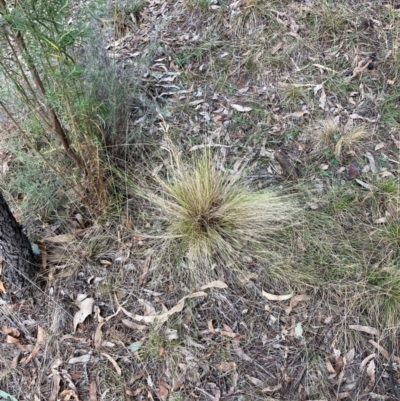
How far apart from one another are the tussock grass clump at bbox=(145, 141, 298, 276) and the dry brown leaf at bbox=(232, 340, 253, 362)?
396mm

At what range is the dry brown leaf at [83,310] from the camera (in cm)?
220

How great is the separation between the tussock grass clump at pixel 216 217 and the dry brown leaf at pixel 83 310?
523 millimetres

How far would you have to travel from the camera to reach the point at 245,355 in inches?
82.0

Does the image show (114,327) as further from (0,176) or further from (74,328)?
(0,176)

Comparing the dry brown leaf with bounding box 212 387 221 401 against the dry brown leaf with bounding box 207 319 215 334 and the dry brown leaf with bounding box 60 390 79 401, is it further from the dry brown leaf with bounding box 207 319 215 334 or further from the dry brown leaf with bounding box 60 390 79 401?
the dry brown leaf with bounding box 60 390 79 401

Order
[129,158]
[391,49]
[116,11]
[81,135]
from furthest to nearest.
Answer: [116,11]
[391,49]
[129,158]
[81,135]

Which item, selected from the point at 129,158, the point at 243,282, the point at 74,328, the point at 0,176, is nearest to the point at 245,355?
the point at 243,282

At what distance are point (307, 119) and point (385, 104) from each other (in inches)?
21.2

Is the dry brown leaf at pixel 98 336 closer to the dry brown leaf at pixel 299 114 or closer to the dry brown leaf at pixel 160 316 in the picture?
the dry brown leaf at pixel 160 316

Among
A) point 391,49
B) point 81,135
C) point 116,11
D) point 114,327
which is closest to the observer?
point 114,327

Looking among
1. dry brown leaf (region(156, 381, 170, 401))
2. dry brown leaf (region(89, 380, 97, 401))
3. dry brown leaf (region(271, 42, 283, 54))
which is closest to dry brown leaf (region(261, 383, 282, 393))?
dry brown leaf (region(156, 381, 170, 401))

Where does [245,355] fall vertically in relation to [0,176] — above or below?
below

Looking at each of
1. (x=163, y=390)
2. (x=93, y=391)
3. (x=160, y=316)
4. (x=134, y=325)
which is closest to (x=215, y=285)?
(x=160, y=316)

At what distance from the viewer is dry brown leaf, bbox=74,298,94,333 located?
220 cm
